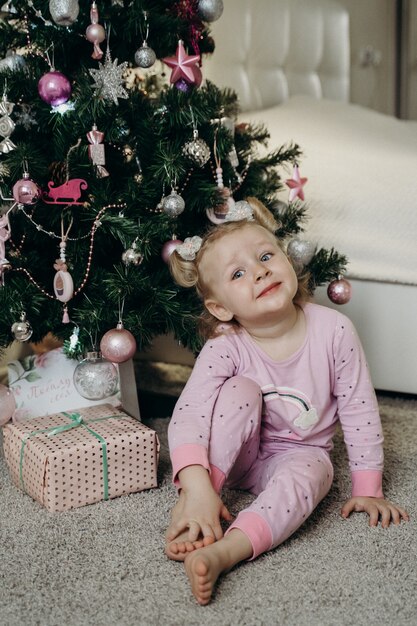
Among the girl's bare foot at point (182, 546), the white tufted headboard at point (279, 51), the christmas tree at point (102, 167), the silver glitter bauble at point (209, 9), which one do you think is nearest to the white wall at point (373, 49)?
the white tufted headboard at point (279, 51)

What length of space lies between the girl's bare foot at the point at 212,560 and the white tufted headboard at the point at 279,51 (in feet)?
5.47

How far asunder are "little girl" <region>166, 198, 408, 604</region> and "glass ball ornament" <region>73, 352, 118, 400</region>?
7.8 inches

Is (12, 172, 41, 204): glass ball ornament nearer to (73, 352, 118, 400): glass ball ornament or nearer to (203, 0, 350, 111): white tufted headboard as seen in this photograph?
(73, 352, 118, 400): glass ball ornament

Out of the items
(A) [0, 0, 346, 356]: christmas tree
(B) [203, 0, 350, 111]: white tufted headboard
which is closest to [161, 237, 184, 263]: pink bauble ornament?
(A) [0, 0, 346, 356]: christmas tree

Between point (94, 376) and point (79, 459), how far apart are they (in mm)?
195

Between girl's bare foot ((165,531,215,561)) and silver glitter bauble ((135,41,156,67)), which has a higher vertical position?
silver glitter bauble ((135,41,156,67))

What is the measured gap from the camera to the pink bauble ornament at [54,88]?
122cm

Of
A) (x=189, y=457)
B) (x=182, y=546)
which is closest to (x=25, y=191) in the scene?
(x=189, y=457)

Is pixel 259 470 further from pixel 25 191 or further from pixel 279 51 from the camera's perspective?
pixel 279 51

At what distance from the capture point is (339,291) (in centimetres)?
142

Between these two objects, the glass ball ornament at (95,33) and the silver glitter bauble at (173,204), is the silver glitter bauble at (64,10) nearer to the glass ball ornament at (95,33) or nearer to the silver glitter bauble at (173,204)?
the glass ball ornament at (95,33)

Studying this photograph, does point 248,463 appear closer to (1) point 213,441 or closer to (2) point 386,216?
(1) point 213,441

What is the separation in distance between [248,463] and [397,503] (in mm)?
238

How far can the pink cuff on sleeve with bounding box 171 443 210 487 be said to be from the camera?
3.62 feet
